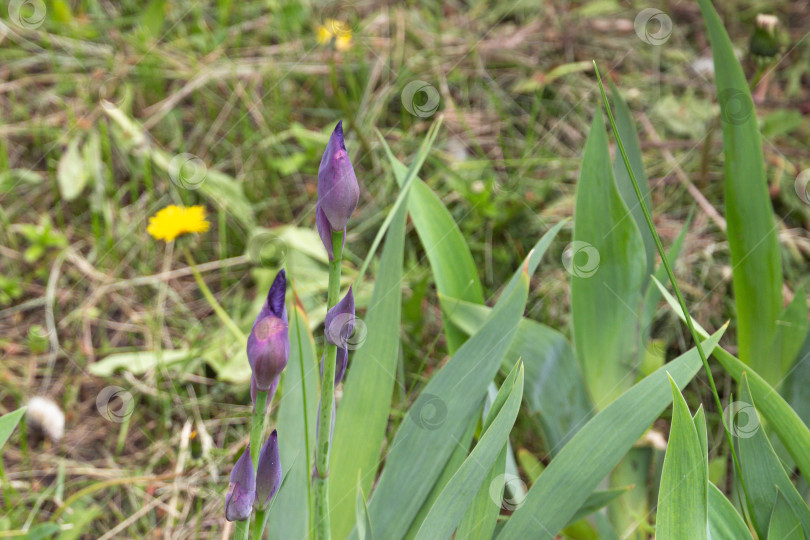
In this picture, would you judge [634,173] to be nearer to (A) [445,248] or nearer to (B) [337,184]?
(A) [445,248]

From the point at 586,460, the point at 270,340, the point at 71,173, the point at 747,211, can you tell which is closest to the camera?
the point at 270,340

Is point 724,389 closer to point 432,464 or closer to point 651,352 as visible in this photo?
point 651,352

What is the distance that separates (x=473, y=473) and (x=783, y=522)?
0.99ft

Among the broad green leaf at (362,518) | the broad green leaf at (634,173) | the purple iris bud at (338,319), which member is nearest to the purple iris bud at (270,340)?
the purple iris bud at (338,319)

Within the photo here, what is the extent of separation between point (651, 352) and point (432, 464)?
438 mm

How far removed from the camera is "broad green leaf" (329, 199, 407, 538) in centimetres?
79

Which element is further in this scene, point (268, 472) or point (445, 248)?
point (445, 248)

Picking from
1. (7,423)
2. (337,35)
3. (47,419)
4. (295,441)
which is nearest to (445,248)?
(295,441)

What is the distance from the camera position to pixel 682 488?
592 mm

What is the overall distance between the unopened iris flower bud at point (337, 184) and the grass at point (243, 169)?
63 cm

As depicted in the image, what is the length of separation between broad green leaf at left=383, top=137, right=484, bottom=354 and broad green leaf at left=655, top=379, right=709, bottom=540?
363 mm

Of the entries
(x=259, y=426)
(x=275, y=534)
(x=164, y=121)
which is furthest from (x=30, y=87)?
(x=259, y=426)

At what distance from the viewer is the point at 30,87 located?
178 centimetres

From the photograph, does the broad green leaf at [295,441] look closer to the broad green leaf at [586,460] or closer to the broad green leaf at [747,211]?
the broad green leaf at [586,460]
